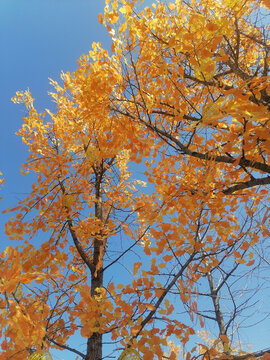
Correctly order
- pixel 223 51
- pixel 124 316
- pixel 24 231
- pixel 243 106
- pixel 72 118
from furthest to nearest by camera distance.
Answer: pixel 72 118 < pixel 24 231 < pixel 223 51 < pixel 124 316 < pixel 243 106

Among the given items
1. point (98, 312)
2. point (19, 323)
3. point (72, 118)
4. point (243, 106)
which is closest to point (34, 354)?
point (19, 323)

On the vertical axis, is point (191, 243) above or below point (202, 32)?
below

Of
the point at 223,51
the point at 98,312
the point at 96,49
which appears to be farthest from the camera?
the point at 96,49

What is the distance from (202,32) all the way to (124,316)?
3.44 m

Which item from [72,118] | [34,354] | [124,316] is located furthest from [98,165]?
[34,354]

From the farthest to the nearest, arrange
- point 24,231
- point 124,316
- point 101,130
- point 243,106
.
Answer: point 101,130
point 24,231
point 124,316
point 243,106

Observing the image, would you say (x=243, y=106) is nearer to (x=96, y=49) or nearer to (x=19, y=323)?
(x=96, y=49)

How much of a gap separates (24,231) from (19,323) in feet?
7.11

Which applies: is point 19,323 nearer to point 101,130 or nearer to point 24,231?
point 24,231

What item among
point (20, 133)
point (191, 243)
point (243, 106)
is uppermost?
point (20, 133)

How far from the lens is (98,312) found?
3135 mm

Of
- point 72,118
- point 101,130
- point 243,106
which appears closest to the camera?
point 243,106

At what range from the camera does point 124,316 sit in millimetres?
2660

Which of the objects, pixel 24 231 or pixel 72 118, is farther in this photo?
pixel 72 118
